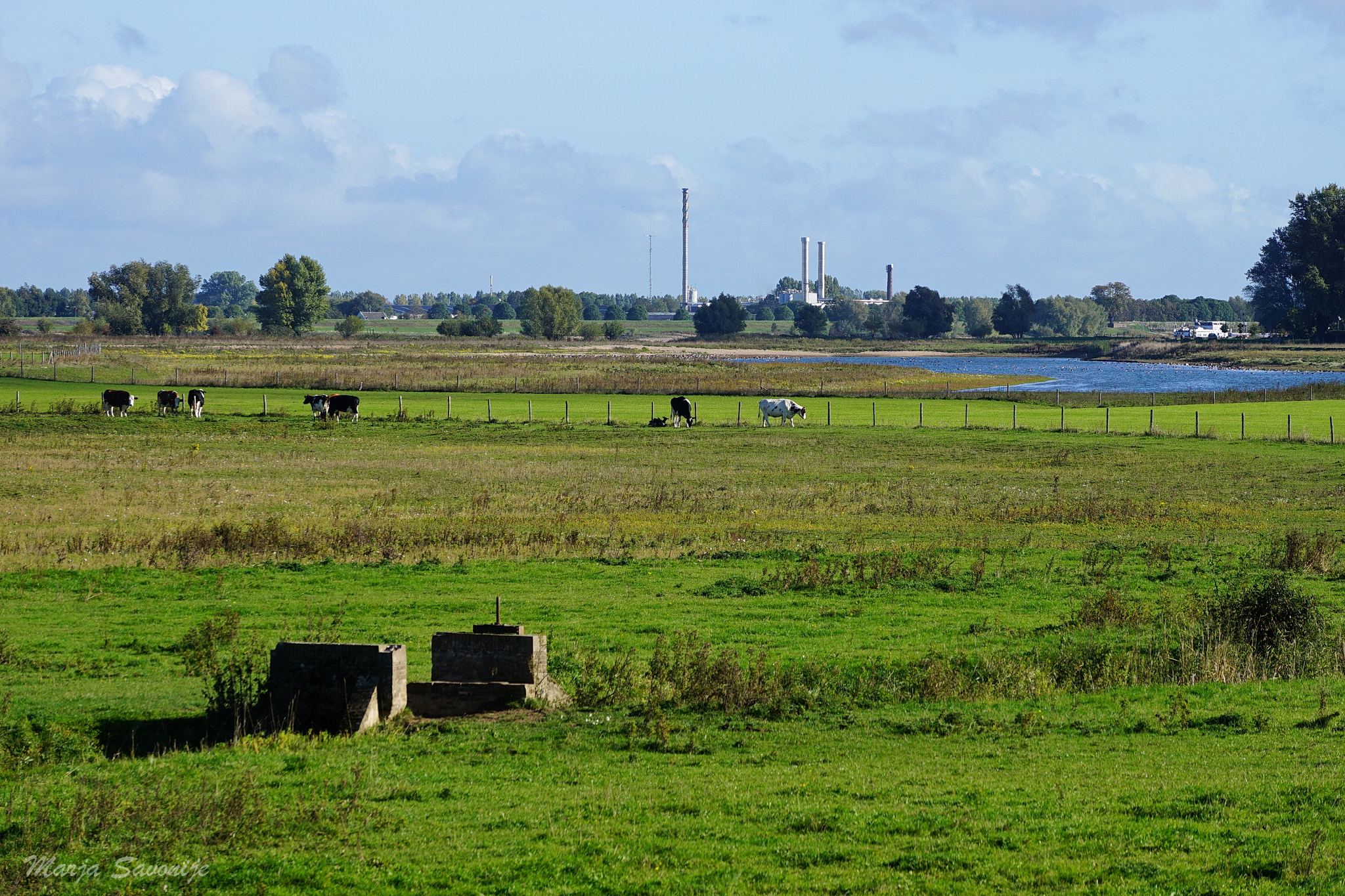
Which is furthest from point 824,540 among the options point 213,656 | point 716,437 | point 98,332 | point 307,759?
point 98,332

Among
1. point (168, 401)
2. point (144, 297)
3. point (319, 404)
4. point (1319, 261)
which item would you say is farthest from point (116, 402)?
point (1319, 261)

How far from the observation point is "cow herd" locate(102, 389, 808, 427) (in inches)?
2340

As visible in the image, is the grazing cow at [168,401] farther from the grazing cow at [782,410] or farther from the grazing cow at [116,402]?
the grazing cow at [782,410]

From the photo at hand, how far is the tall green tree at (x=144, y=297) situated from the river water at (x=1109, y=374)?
87.0 m

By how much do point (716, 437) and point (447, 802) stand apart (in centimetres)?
4412

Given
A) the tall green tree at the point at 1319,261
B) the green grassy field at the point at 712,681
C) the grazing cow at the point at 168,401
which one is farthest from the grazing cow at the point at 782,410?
the tall green tree at the point at 1319,261

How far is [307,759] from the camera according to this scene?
1180 centimetres

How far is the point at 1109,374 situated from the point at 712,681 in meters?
127

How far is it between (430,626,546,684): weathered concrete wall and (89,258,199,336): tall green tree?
180m

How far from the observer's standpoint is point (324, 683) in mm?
13289

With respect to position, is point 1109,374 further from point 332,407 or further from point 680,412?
point 332,407

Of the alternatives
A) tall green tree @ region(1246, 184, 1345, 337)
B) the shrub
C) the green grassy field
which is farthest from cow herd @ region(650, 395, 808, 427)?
tall green tree @ region(1246, 184, 1345, 337)

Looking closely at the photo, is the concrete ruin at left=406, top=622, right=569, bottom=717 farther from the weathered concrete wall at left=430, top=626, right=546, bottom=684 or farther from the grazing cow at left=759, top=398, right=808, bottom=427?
the grazing cow at left=759, top=398, right=808, bottom=427

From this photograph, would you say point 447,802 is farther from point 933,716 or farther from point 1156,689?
point 1156,689
